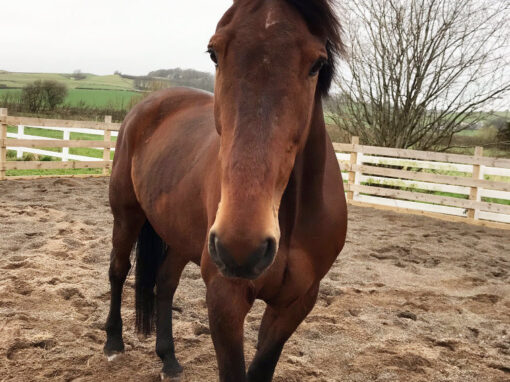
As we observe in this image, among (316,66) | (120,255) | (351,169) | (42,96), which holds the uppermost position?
(42,96)

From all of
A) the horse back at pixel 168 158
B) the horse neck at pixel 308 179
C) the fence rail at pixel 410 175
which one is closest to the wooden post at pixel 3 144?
the fence rail at pixel 410 175

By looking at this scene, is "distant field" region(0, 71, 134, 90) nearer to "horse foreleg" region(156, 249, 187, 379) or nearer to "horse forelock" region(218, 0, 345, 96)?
"horse foreleg" region(156, 249, 187, 379)

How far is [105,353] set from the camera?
2.84 metres

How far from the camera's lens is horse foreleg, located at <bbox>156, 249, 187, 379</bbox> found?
273cm

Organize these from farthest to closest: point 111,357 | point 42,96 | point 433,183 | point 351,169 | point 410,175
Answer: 1. point 42,96
2. point 351,169
3. point 433,183
4. point 410,175
5. point 111,357

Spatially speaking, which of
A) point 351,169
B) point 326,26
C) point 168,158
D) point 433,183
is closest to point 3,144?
point 351,169

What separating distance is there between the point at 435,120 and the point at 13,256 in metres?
9.28

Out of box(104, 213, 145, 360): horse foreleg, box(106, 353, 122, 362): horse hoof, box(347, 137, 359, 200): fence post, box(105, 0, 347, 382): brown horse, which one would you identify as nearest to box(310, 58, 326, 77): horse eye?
box(105, 0, 347, 382): brown horse

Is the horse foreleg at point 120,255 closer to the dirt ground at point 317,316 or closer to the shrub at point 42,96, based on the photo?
the dirt ground at point 317,316

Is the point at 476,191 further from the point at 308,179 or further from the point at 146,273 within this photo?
the point at 308,179

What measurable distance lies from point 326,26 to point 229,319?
42.8 inches

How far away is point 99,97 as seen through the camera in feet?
96.2

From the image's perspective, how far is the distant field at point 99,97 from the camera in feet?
79.0

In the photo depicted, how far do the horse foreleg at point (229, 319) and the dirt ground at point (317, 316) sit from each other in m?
0.99
